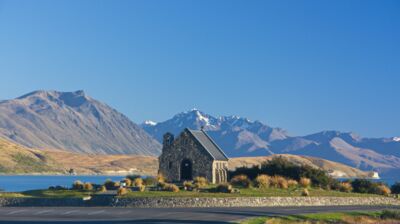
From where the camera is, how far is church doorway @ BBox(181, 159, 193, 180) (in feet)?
291

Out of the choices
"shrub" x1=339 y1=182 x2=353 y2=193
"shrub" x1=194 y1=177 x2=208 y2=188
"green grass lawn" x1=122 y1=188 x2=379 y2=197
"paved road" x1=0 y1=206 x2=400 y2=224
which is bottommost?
"paved road" x1=0 y1=206 x2=400 y2=224

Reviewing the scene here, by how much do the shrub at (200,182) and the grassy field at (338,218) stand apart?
818 inches

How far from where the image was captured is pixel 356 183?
9325 centimetres

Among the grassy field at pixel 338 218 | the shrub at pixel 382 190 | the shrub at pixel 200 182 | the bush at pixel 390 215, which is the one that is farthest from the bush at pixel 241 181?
the bush at pixel 390 215

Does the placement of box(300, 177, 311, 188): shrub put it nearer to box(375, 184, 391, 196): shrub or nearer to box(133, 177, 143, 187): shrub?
box(375, 184, 391, 196): shrub

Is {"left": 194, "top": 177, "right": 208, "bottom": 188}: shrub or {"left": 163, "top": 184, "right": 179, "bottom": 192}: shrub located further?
{"left": 194, "top": 177, "right": 208, "bottom": 188}: shrub

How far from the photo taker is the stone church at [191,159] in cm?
8744

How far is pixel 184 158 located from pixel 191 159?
0.91m

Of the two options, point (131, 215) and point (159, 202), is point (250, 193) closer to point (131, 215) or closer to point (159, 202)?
point (159, 202)

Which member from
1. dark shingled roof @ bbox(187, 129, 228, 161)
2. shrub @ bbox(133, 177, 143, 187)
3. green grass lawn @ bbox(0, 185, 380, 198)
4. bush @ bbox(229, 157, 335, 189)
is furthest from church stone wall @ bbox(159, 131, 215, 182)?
green grass lawn @ bbox(0, 185, 380, 198)

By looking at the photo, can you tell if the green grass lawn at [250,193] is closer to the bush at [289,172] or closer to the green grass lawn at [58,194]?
the green grass lawn at [58,194]

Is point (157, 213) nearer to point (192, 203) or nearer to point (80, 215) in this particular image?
point (80, 215)

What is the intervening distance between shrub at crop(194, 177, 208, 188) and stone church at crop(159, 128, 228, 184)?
2.00 metres

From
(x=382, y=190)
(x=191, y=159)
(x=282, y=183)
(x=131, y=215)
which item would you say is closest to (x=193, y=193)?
(x=282, y=183)
